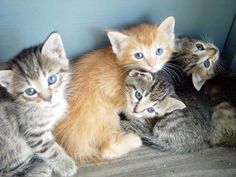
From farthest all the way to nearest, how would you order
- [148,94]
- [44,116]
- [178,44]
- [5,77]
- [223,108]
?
[178,44] < [223,108] < [148,94] < [44,116] < [5,77]

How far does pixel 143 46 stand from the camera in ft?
5.43

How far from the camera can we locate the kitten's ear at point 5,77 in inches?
51.9

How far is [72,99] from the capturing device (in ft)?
5.25

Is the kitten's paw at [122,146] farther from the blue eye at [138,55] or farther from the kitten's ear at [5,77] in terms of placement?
the kitten's ear at [5,77]

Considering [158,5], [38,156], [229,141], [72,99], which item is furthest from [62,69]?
[229,141]

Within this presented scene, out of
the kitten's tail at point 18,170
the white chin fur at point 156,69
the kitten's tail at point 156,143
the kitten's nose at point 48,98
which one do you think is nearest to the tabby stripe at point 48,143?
the kitten's tail at point 18,170

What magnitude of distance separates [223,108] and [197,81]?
187 millimetres

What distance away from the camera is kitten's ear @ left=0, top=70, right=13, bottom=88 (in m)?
1.32

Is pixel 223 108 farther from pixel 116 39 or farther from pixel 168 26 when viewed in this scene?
pixel 116 39

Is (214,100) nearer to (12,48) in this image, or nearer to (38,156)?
(38,156)

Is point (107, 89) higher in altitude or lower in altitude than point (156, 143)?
higher

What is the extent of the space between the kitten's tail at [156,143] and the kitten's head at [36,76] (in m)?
0.53

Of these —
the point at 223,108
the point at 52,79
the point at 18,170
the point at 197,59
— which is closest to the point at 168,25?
the point at 197,59

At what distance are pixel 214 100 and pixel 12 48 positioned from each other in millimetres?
1055
